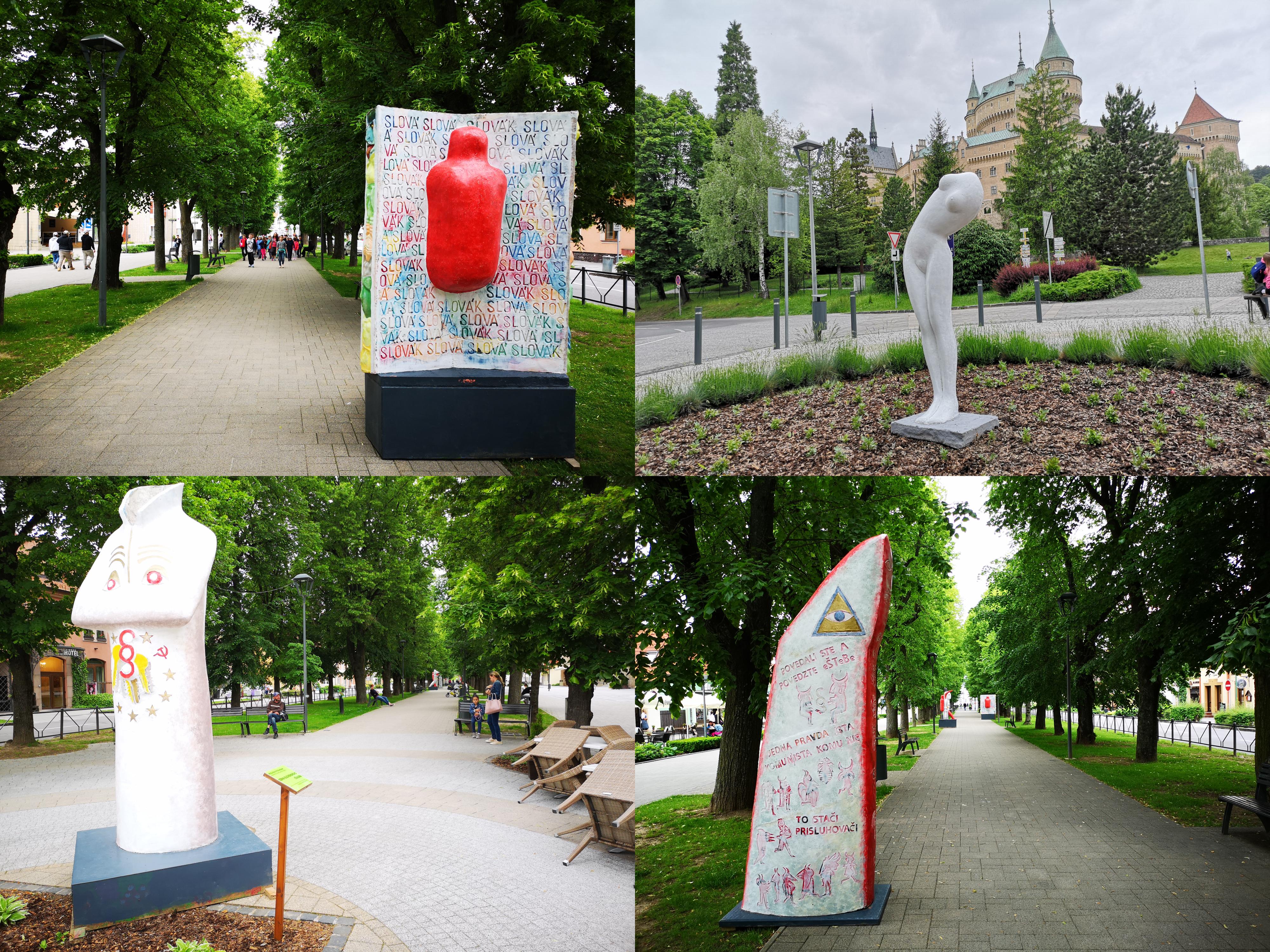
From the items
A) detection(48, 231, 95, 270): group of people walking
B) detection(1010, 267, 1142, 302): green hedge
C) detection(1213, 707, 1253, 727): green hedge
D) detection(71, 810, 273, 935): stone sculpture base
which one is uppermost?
detection(48, 231, 95, 270): group of people walking

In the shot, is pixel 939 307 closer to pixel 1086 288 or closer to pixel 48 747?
pixel 1086 288

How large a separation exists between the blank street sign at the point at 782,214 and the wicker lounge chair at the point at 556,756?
27.3ft

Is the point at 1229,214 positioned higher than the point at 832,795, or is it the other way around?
the point at 1229,214

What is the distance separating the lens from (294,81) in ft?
70.8

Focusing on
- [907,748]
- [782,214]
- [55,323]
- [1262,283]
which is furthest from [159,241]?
[1262,283]

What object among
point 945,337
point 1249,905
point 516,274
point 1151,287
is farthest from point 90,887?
point 1151,287

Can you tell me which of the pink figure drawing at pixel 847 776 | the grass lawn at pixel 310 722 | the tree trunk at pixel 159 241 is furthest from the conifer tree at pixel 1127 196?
the tree trunk at pixel 159 241

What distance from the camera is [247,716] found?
21.9m

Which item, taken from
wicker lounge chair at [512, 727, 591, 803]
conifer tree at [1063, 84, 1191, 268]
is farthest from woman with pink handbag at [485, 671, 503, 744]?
conifer tree at [1063, 84, 1191, 268]

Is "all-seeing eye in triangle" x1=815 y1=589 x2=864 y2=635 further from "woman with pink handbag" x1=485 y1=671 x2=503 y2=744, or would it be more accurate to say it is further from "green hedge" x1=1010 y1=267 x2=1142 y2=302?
"green hedge" x1=1010 y1=267 x2=1142 y2=302

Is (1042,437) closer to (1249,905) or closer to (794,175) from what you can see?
(1249,905)

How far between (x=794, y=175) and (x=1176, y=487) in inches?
693

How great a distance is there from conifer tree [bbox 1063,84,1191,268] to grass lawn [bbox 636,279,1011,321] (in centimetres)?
119

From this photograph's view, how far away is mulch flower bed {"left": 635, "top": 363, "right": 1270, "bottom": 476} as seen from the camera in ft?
29.7
